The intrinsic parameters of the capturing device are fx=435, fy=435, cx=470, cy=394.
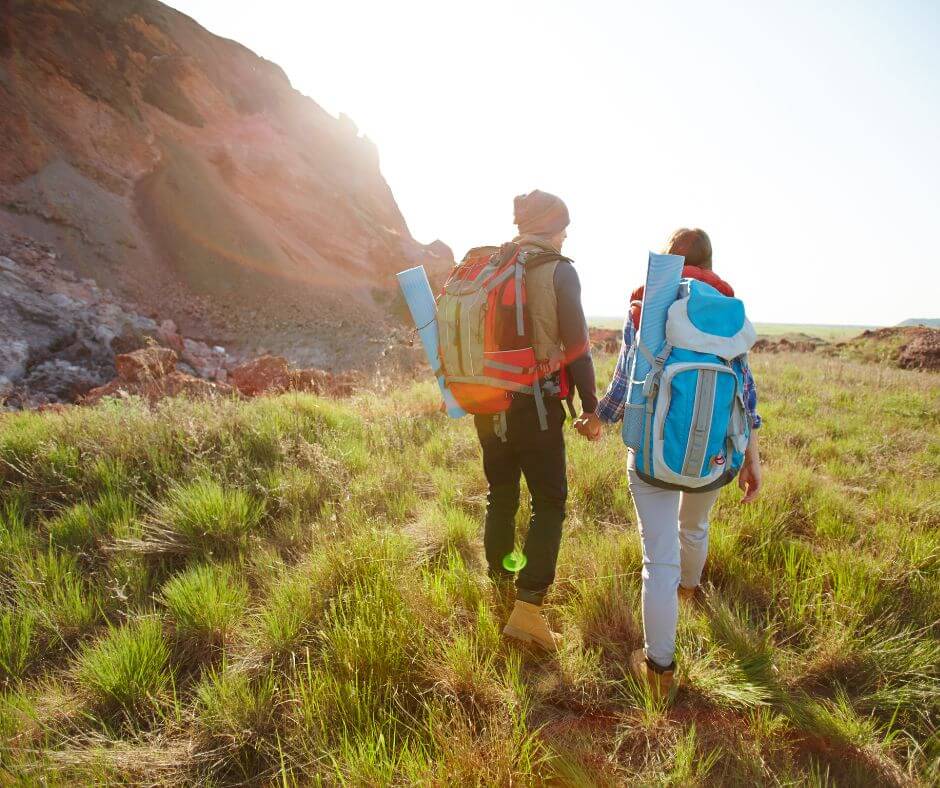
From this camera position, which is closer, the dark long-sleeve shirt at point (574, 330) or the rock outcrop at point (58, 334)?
the dark long-sleeve shirt at point (574, 330)

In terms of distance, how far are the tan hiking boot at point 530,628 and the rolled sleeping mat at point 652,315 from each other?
39.0 inches

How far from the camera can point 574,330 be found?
2031 millimetres

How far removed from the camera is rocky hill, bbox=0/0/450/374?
14.6 meters

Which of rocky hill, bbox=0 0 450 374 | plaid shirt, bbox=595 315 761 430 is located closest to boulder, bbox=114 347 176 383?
rocky hill, bbox=0 0 450 374

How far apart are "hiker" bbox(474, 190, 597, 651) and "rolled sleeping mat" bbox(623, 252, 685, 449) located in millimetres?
355

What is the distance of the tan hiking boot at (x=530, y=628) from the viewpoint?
6.68ft

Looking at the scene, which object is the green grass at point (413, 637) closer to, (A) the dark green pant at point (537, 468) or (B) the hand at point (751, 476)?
(A) the dark green pant at point (537, 468)

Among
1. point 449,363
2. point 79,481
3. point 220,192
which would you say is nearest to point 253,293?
point 220,192

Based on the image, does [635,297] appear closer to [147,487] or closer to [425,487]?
[425,487]

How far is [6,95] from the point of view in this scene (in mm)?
14484

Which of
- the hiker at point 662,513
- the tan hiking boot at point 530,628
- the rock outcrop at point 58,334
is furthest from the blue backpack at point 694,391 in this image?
the rock outcrop at point 58,334

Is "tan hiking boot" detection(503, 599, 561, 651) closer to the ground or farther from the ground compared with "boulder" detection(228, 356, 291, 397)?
closer to the ground

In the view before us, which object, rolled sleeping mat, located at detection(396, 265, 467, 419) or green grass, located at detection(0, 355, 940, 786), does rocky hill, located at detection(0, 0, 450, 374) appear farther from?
rolled sleeping mat, located at detection(396, 265, 467, 419)

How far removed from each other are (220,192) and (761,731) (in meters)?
24.3
